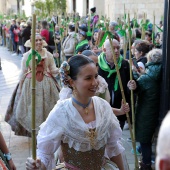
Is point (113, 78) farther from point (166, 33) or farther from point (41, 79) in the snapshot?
point (41, 79)

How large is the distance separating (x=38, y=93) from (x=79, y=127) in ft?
11.6

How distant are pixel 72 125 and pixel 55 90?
141 inches

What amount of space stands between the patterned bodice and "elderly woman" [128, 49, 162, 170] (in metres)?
2.25

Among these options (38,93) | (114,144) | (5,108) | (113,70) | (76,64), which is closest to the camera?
(76,64)

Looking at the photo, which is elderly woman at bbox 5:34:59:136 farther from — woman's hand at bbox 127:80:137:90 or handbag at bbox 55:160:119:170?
handbag at bbox 55:160:119:170

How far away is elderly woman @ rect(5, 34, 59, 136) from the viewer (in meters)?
6.12

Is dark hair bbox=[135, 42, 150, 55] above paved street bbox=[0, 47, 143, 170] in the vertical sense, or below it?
above

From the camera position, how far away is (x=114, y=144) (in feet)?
9.59

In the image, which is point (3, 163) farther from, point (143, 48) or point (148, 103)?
point (143, 48)

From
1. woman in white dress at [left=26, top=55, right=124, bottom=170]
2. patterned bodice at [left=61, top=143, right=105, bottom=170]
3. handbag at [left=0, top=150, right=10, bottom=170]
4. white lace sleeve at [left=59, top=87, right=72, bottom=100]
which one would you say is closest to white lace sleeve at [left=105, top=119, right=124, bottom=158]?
woman in white dress at [left=26, top=55, right=124, bottom=170]

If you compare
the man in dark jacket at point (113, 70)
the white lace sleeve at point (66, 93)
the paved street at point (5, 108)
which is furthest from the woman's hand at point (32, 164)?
the paved street at point (5, 108)

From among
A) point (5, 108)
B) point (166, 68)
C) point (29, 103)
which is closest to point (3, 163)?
point (166, 68)

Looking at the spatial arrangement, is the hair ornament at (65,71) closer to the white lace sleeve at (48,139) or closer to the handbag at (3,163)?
the white lace sleeve at (48,139)

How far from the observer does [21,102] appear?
20.6ft
